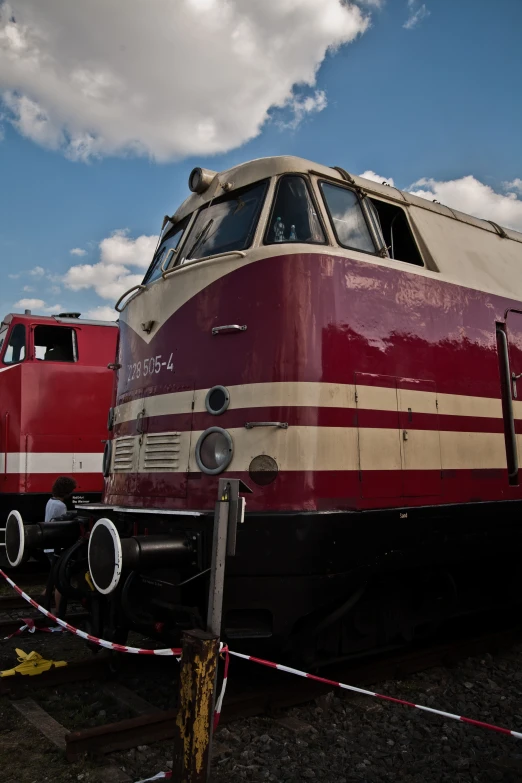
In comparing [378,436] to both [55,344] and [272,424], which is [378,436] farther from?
[55,344]

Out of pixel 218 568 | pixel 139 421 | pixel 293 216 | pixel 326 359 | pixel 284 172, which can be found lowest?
pixel 218 568

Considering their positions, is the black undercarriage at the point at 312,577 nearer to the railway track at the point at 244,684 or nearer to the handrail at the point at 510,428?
→ the railway track at the point at 244,684

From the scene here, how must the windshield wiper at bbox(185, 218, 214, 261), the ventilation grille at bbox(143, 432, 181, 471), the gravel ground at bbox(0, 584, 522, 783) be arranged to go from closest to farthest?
1. the gravel ground at bbox(0, 584, 522, 783)
2. the ventilation grille at bbox(143, 432, 181, 471)
3. the windshield wiper at bbox(185, 218, 214, 261)

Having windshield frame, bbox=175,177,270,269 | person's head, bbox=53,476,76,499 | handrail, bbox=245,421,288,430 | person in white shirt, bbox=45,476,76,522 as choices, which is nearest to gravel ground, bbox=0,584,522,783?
handrail, bbox=245,421,288,430

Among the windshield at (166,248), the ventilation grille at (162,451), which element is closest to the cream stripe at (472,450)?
the ventilation grille at (162,451)

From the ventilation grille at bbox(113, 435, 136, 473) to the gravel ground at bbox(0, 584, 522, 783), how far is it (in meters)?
1.64

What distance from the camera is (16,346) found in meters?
10.6

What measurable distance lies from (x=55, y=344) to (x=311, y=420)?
7.45m

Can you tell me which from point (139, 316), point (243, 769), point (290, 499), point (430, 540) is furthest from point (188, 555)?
point (139, 316)

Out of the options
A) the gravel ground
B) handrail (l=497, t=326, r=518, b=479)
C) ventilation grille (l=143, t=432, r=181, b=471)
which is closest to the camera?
the gravel ground

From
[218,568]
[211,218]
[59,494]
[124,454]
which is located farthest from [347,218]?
→ [59,494]

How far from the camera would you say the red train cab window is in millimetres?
10461

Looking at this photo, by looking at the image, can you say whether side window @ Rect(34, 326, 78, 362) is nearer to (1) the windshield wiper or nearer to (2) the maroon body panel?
(2) the maroon body panel

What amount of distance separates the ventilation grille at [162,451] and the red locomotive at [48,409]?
5.49 meters
